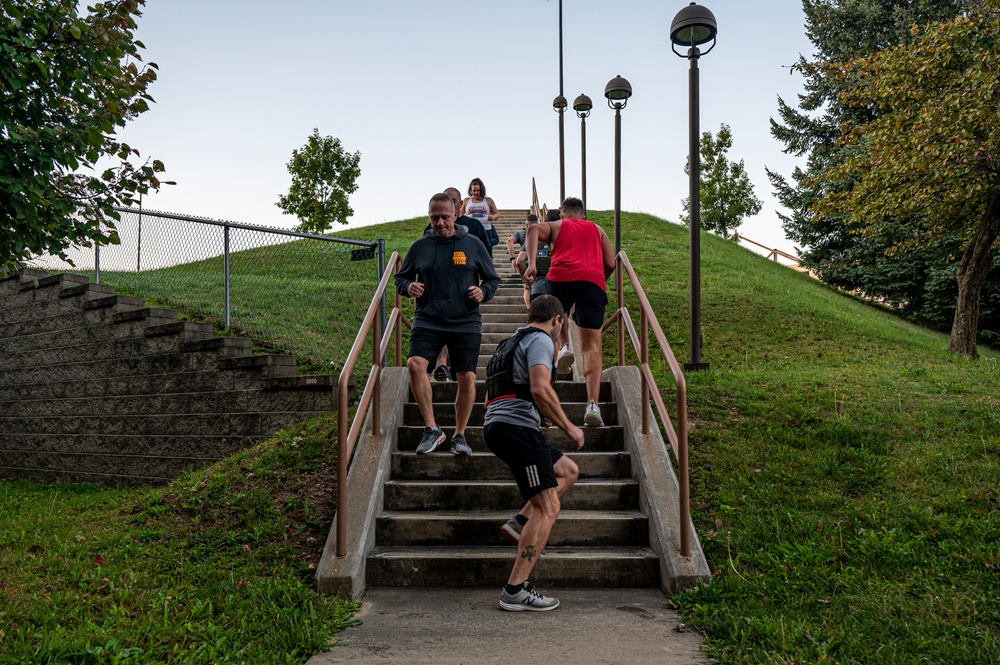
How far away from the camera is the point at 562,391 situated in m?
6.86

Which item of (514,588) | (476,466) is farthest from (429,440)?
(514,588)

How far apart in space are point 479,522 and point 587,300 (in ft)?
7.14

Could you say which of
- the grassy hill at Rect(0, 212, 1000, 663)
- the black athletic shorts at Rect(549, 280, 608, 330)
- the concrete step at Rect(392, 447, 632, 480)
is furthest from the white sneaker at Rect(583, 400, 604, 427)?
the grassy hill at Rect(0, 212, 1000, 663)

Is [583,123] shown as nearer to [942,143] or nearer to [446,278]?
[942,143]

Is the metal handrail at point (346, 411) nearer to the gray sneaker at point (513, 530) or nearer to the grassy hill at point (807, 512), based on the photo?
the grassy hill at point (807, 512)

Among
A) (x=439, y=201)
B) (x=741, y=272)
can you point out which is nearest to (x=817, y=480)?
(x=439, y=201)

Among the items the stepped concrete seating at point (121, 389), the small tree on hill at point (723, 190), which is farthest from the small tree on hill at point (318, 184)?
the stepped concrete seating at point (121, 389)

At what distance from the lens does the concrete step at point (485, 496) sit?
535 cm

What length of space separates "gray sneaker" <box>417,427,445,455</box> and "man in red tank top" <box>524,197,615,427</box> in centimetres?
125

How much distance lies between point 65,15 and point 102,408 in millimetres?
6045

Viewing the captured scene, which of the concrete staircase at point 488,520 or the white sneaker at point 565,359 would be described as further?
the white sneaker at point 565,359

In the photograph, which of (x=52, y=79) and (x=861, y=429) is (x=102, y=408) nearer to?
(x=52, y=79)

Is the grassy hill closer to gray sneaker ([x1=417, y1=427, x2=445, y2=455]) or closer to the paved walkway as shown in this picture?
the paved walkway

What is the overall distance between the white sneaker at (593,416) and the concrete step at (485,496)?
0.68 metres
